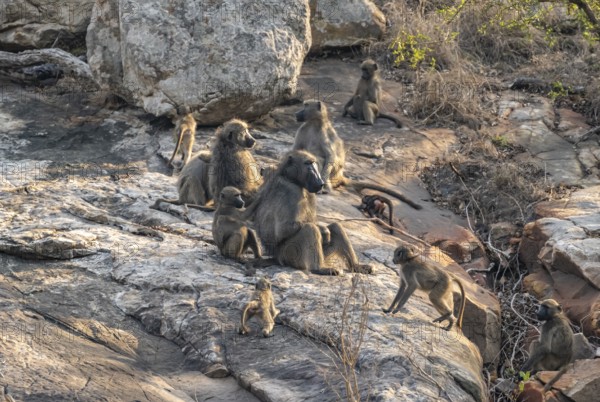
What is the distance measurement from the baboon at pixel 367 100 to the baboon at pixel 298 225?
589 cm

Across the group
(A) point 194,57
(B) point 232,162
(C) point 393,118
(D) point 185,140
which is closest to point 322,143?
(D) point 185,140

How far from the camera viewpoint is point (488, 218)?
41.7 feet

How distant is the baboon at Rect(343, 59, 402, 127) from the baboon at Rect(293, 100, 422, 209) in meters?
2.16

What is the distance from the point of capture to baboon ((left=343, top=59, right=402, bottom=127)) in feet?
46.8

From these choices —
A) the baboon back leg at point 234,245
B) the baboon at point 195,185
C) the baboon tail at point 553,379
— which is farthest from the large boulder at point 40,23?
the baboon tail at point 553,379

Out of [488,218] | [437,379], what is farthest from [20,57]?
[437,379]

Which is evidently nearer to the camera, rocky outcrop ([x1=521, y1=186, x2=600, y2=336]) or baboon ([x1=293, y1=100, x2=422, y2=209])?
rocky outcrop ([x1=521, y1=186, x2=600, y2=336])

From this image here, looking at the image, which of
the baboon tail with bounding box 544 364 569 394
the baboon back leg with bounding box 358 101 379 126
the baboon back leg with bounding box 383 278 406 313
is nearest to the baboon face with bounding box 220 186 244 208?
the baboon back leg with bounding box 383 278 406 313

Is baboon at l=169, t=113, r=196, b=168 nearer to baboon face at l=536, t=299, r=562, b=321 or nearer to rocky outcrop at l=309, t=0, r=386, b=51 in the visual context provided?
baboon face at l=536, t=299, r=562, b=321

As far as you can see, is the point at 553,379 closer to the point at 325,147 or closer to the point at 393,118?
the point at 325,147

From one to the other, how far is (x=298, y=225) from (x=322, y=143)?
3.70m

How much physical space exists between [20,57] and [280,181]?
6.75 metres

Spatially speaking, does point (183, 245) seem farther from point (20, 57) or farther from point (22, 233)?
point (20, 57)

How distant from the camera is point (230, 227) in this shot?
8125 mm
